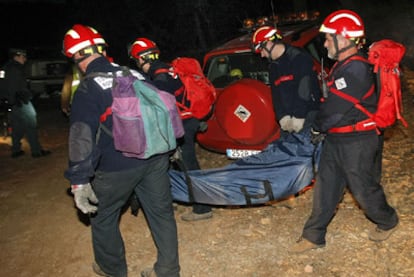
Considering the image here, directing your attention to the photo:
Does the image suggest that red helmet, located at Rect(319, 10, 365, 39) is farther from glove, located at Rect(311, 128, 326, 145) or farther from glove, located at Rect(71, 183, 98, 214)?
glove, located at Rect(71, 183, 98, 214)

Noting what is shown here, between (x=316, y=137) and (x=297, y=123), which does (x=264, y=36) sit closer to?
(x=297, y=123)

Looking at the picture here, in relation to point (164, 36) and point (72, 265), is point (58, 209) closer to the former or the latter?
point (72, 265)

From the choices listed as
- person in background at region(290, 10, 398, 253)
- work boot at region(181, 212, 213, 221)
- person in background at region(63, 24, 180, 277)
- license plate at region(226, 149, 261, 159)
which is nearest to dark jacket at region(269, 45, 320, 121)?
person in background at region(290, 10, 398, 253)

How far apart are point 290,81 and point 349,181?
129 centimetres

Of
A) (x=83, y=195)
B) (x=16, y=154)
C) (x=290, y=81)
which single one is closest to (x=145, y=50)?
(x=290, y=81)

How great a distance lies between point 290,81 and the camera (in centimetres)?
443

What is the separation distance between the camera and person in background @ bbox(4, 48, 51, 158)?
7699 mm

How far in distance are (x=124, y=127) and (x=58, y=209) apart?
10.4 ft

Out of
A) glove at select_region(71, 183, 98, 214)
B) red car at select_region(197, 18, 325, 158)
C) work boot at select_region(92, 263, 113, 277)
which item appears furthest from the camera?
red car at select_region(197, 18, 325, 158)

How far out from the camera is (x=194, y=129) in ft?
15.8

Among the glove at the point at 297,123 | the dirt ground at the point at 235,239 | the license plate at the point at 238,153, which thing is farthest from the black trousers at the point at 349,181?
the license plate at the point at 238,153

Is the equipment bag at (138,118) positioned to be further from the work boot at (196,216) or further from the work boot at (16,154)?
the work boot at (16,154)

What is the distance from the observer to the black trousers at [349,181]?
3.56m

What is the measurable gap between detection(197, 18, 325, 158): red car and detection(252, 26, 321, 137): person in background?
0.49m
